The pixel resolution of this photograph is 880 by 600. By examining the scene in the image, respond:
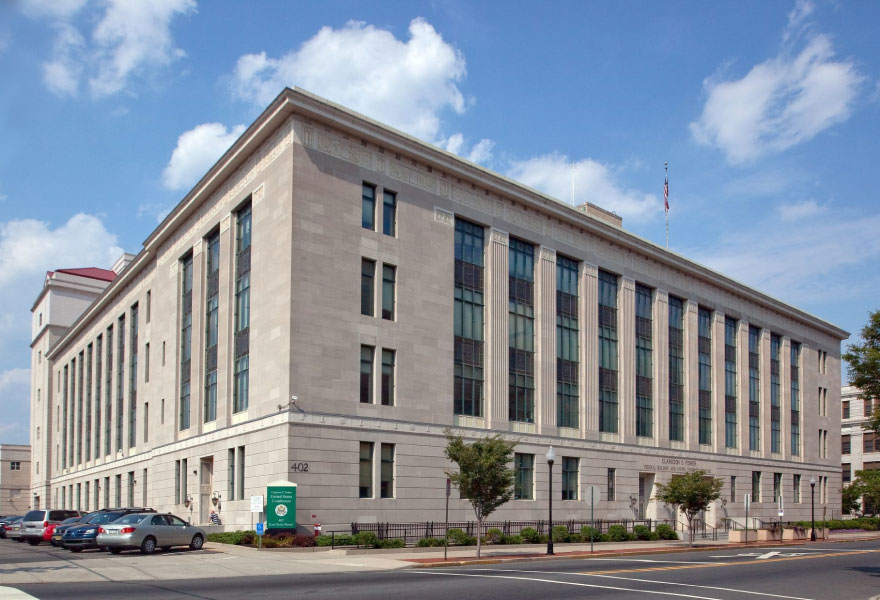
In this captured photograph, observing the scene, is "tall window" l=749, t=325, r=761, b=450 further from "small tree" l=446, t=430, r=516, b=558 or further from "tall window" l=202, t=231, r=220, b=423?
"tall window" l=202, t=231, r=220, b=423

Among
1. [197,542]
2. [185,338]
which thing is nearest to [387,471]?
[197,542]

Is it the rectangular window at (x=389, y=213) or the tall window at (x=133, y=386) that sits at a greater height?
the rectangular window at (x=389, y=213)

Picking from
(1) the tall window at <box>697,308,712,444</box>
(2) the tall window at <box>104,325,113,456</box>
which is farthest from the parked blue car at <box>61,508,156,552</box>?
(1) the tall window at <box>697,308,712,444</box>

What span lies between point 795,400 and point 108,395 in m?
62.5

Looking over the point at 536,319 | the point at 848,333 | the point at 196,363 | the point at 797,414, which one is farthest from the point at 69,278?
the point at 848,333

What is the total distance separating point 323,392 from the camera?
129ft

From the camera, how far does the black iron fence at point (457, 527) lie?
3941 cm

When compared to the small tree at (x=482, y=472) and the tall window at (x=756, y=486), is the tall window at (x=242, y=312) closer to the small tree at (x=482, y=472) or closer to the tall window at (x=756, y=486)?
the small tree at (x=482, y=472)

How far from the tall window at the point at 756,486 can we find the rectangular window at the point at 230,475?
149ft

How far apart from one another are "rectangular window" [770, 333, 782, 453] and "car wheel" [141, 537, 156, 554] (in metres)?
57.5

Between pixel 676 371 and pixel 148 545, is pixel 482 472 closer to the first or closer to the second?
pixel 148 545

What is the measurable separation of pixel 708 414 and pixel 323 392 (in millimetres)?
38062

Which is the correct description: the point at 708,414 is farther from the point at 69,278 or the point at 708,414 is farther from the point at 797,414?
the point at 69,278

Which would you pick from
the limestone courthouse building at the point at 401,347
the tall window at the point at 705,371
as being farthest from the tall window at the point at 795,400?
the tall window at the point at 705,371
